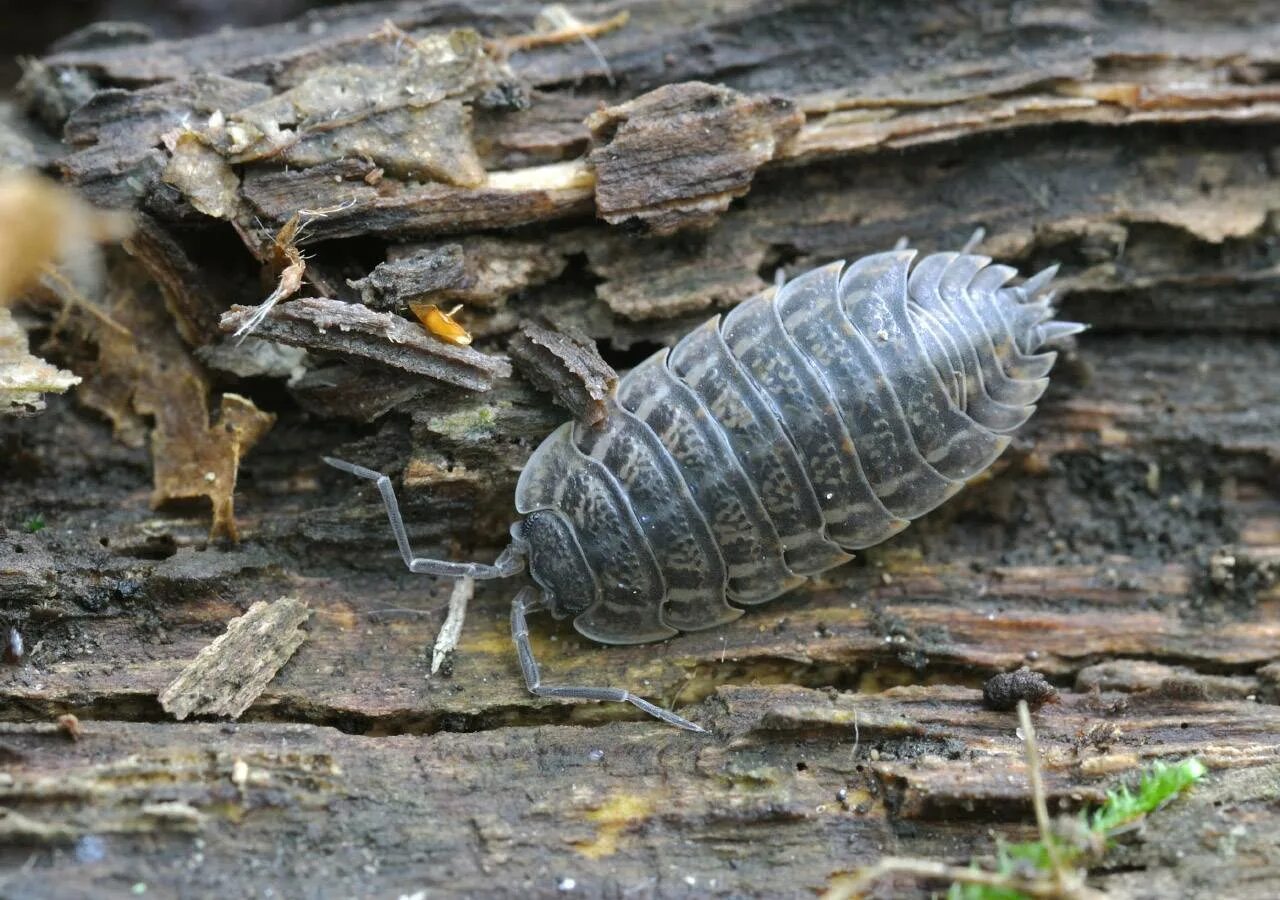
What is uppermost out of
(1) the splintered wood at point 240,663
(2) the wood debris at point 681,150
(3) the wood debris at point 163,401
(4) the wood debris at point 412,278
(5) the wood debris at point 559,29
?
(5) the wood debris at point 559,29

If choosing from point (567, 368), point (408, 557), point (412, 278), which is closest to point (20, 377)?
point (412, 278)

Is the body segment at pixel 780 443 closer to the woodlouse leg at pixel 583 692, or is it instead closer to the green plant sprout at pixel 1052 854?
the woodlouse leg at pixel 583 692

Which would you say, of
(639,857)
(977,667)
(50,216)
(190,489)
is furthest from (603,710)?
(50,216)

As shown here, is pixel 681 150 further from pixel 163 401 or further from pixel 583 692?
pixel 163 401

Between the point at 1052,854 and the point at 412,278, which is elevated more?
the point at 412,278

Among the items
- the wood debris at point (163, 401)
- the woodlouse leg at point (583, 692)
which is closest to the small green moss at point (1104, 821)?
the woodlouse leg at point (583, 692)

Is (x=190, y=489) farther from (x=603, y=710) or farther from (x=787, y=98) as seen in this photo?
(x=787, y=98)
